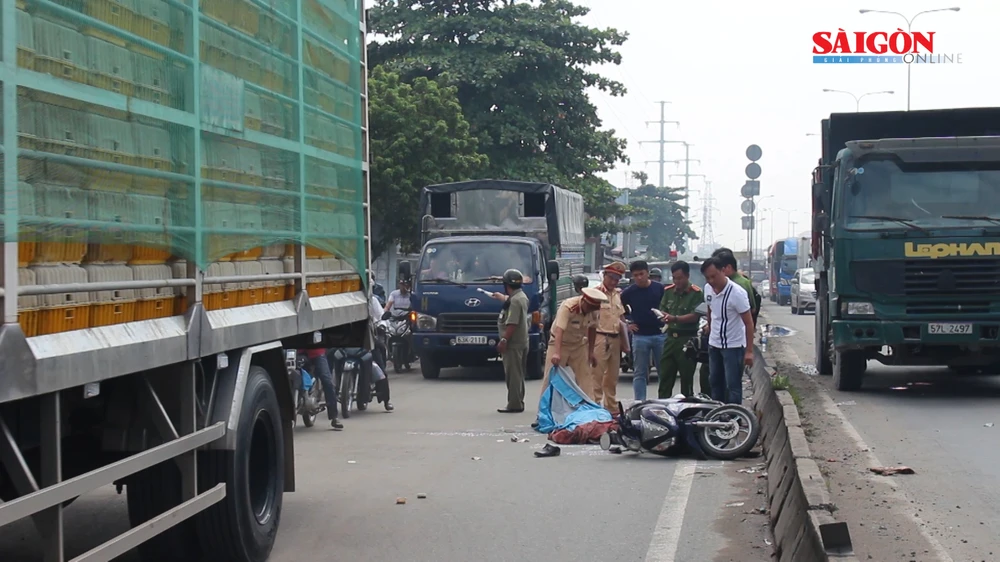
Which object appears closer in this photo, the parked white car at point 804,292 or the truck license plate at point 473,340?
the truck license plate at point 473,340

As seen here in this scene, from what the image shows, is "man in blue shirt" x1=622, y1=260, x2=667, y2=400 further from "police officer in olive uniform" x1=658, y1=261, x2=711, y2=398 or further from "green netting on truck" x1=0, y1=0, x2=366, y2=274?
"green netting on truck" x1=0, y1=0, x2=366, y2=274

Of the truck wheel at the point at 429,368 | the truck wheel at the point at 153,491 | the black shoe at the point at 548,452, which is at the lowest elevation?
the truck wheel at the point at 429,368

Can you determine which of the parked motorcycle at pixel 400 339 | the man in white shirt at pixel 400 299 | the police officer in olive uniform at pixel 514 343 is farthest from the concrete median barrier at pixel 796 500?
the man in white shirt at pixel 400 299

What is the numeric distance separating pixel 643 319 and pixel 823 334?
4.49 meters

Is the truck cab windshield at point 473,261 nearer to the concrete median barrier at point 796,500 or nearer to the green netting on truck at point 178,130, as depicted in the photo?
the concrete median barrier at point 796,500

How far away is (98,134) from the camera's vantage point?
15.6 feet

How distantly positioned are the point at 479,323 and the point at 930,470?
33.6 feet

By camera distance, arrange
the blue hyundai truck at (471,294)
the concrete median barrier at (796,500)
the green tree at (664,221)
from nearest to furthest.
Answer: the concrete median barrier at (796,500), the blue hyundai truck at (471,294), the green tree at (664,221)

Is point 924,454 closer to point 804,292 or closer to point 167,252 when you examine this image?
point 167,252

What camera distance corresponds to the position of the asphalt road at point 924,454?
716cm

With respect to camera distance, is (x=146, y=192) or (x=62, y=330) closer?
(x=62, y=330)

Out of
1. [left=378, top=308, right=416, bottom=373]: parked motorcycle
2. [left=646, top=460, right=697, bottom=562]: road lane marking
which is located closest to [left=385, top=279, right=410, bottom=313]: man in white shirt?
[left=378, top=308, right=416, bottom=373]: parked motorcycle

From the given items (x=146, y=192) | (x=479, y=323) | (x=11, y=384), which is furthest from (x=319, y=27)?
(x=479, y=323)

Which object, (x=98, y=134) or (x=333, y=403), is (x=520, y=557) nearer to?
(x=98, y=134)
